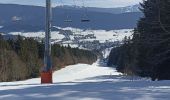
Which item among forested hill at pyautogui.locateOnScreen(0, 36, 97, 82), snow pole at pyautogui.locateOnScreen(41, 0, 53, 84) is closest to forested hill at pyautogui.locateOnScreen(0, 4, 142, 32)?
forested hill at pyautogui.locateOnScreen(0, 36, 97, 82)

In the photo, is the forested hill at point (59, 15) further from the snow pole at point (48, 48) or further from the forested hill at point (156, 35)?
the snow pole at point (48, 48)

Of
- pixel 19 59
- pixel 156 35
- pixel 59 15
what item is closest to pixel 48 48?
pixel 156 35

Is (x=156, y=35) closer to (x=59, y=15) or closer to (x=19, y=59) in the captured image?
(x=19, y=59)

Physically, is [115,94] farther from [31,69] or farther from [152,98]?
[31,69]

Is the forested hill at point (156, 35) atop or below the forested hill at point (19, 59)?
atop

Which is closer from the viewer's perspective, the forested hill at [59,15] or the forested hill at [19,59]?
the forested hill at [59,15]

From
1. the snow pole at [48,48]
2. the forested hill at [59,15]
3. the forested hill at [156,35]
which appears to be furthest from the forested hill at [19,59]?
the snow pole at [48,48]

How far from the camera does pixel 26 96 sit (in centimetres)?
979

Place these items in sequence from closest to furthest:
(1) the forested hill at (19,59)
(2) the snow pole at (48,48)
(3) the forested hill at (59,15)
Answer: (2) the snow pole at (48,48) < (3) the forested hill at (59,15) < (1) the forested hill at (19,59)

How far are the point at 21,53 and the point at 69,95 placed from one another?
54668mm

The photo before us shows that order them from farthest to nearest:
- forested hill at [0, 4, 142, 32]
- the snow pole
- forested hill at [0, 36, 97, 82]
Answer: forested hill at [0, 36, 97, 82] → forested hill at [0, 4, 142, 32] → the snow pole

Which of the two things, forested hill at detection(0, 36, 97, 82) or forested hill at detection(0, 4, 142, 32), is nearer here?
forested hill at detection(0, 4, 142, 32)

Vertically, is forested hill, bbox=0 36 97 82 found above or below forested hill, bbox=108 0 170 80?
below

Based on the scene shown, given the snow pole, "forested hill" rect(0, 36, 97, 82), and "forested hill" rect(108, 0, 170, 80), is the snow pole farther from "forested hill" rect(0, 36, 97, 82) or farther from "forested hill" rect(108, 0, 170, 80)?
"forested hill" rect(0, 36, 97, 82)
